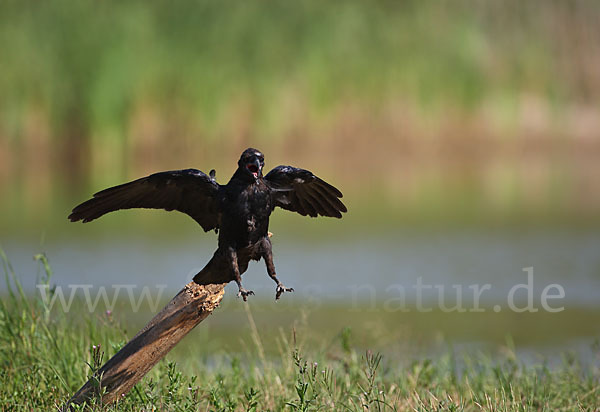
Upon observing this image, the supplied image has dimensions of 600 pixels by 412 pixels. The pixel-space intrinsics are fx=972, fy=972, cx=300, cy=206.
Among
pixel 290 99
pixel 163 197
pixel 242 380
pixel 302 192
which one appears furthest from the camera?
pixel 290 99

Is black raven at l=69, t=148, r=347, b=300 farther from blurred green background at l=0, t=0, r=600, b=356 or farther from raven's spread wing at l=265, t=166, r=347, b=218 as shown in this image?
blurred green background at l=0, t=0, r=600, b=356

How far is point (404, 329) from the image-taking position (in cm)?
777

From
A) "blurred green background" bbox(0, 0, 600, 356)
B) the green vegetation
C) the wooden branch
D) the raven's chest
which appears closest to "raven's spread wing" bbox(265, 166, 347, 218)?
the raven's chest

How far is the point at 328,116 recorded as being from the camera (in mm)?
17391

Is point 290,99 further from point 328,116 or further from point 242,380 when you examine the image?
point 242,380

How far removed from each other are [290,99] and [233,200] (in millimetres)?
13853

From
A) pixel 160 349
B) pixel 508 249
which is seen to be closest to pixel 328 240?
pixel 508 249

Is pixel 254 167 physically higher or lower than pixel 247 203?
higher

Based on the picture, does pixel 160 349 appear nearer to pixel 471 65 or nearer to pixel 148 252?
pixel 148 252

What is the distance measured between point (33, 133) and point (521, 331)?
10568 mm

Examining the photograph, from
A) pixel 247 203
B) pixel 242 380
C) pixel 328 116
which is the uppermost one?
pixel 328 116

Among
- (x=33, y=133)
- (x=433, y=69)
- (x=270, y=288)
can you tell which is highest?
(x=433, y=69)

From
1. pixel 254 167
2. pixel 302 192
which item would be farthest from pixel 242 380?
pixel 254 167

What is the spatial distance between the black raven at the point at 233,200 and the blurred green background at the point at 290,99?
10341 millimetres
